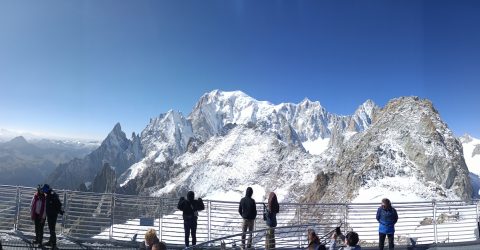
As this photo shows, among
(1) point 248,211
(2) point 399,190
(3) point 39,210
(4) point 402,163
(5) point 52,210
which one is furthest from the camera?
(4) point 402,163

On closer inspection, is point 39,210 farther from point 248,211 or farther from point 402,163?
point 402,163

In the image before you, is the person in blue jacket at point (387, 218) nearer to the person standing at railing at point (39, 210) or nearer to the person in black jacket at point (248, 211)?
the person in black jacket at point (248, 211)

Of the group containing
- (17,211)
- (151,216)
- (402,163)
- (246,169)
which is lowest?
(151,216)

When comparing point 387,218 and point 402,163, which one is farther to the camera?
point 402,163

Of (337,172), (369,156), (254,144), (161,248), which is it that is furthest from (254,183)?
(161,248)

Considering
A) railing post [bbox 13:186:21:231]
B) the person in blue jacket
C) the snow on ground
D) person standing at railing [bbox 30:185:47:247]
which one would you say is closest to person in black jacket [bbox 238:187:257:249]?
the person in blue jacket

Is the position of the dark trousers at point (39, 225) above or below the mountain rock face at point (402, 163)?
below

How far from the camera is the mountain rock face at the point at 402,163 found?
167 feet

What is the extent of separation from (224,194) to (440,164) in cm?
6739

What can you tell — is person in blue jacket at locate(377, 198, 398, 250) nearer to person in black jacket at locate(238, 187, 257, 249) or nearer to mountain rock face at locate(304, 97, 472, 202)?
person in black jacket at locate(238, 187, 257, 249)

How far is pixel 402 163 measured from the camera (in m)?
56.9

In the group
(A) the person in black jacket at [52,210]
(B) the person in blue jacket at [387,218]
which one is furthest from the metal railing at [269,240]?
(A) the person in black jacket at [52,210]

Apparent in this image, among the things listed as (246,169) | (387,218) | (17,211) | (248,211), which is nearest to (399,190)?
(387,218)

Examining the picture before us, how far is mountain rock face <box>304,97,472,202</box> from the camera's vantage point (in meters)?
A: 50.8
